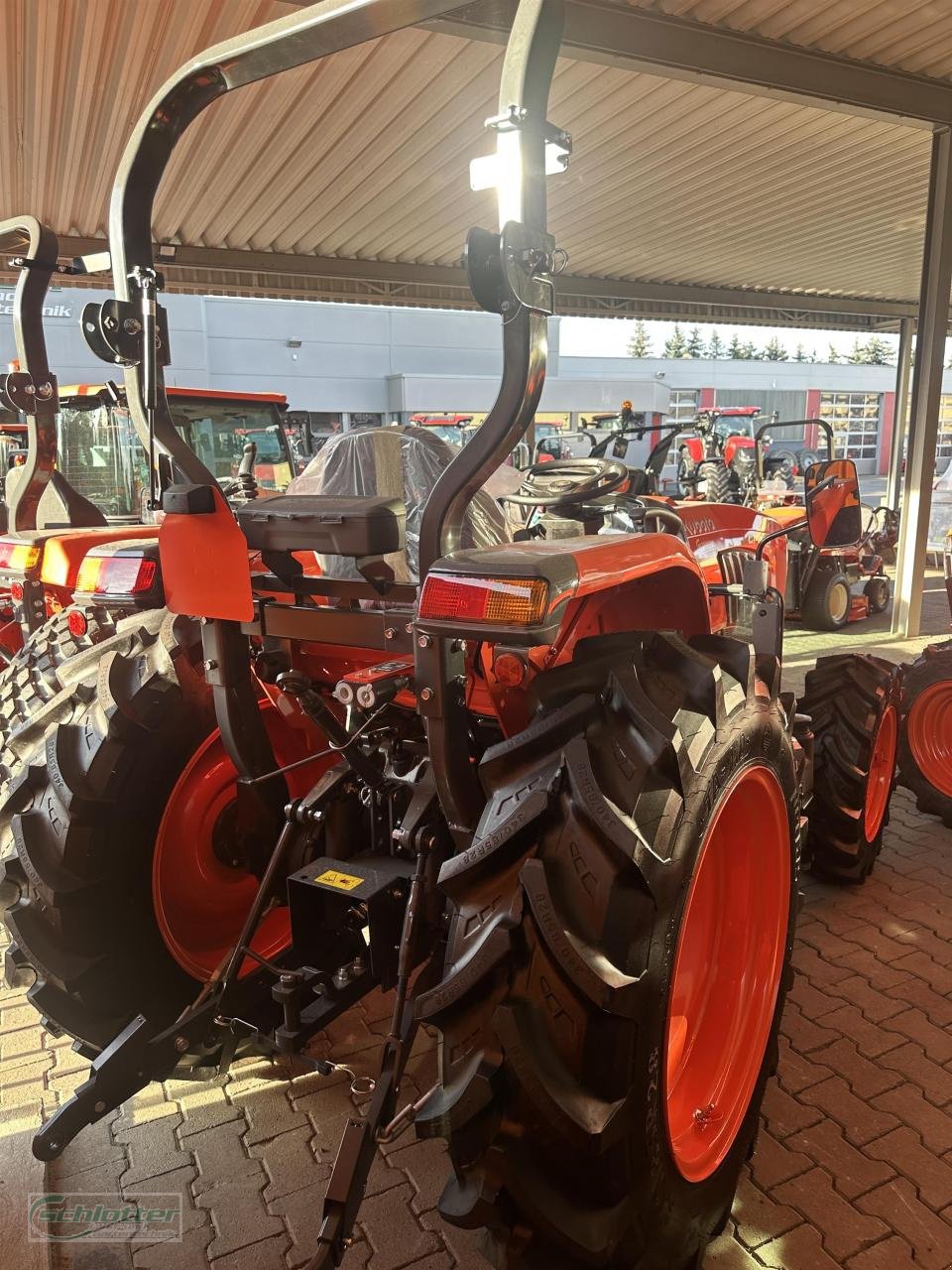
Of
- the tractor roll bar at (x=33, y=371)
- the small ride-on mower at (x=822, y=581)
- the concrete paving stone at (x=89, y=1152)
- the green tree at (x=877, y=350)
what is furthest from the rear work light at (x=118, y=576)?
the green tree at (x=877, y=350)

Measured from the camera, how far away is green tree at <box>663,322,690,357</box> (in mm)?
56375

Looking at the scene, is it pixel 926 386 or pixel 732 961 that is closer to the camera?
pixel 732 961

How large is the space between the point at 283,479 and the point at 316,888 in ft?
19.3

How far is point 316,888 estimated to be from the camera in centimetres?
177

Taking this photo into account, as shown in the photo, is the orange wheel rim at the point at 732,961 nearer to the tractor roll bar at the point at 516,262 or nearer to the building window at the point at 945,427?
the tractor roll bar at the point at 516,262

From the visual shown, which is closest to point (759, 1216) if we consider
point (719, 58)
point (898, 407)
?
point (719, 58)

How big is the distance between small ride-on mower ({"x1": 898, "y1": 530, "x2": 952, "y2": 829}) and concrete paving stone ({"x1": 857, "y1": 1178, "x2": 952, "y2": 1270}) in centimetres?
199

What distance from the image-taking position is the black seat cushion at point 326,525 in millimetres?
1452

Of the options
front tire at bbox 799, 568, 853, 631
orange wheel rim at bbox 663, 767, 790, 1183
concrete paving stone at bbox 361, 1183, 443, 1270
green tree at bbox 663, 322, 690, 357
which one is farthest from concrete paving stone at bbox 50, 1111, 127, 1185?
green tree at bbox 663, 322, 690, 357

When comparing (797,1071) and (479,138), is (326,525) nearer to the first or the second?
(797,1071)

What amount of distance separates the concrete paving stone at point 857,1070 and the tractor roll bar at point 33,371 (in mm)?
3325

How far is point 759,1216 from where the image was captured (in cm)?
178

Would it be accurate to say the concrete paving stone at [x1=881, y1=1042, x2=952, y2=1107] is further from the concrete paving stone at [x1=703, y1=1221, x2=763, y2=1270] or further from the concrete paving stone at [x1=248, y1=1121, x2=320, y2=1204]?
the concrete paving stone at [x1=248, y1=1121, x2=320, y2=1204]

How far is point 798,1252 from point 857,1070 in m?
0.61
